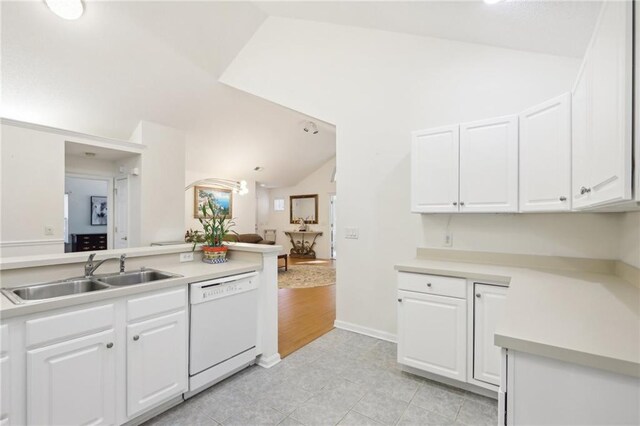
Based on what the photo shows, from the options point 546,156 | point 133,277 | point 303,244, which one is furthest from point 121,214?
point 546,156

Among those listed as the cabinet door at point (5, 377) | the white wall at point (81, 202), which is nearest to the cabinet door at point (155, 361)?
the cabinet door at point (5, 377)

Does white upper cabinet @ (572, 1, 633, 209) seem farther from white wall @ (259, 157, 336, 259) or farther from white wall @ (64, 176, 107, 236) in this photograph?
white wall @ (64, 176, 107, 236)

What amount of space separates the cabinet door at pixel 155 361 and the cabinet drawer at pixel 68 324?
16cm

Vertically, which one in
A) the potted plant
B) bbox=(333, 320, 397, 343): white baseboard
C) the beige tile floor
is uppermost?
the potted plant

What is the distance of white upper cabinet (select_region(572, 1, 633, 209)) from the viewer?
927 millimetres

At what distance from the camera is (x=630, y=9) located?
92 centimetres

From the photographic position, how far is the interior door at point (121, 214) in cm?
484

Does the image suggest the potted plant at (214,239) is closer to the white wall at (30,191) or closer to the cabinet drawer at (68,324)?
the cabinet drawer at (68,324)

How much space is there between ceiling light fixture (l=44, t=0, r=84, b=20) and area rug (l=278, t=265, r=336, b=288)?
4.52 m

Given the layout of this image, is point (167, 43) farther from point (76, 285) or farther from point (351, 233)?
point (351, 233)

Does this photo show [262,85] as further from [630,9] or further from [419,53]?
[630,9]

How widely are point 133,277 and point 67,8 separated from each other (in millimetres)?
2666

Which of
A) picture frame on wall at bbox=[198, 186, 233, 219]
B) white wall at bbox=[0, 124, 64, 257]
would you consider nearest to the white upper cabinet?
white wall at bbox=[0, 124, 64, 257]

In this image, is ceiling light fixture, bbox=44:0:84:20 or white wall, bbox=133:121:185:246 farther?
white wall, bbox=133:121:185:246
